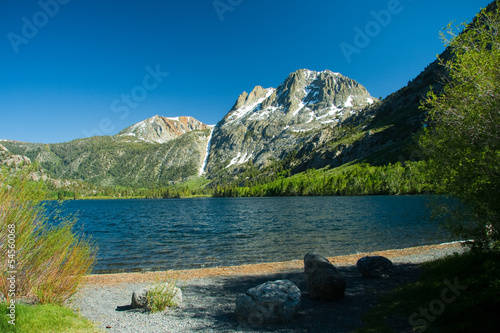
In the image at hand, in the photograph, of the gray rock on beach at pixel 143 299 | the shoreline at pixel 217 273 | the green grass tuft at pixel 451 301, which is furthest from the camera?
the shoreline at pixel 217 273

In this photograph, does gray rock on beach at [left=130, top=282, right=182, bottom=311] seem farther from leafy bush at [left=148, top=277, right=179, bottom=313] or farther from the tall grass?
the tall grass

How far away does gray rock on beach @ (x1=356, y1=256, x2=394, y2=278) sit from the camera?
19.0 m

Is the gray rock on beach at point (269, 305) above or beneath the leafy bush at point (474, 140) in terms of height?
beneath

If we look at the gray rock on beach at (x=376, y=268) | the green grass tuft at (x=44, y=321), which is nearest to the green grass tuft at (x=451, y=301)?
the gray rock on beach at (x=376, y=268)

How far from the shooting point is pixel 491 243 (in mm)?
13266

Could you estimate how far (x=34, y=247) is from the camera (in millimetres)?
12297

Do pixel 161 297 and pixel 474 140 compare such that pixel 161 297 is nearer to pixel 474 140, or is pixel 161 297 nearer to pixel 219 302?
pixel 219 302

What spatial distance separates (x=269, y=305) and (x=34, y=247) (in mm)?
10921

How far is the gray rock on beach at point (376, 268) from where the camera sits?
62.4ft

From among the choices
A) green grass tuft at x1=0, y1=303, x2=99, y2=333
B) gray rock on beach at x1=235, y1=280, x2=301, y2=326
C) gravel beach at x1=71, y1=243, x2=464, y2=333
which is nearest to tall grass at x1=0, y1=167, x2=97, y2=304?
green grass tuft at x1=0, y1=303, x2=99, y2=333

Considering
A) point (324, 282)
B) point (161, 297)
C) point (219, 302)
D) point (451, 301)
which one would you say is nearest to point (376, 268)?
point (324, 282)

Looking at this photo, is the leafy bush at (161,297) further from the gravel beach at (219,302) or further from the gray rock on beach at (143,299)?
the gravel beach at (219,302)

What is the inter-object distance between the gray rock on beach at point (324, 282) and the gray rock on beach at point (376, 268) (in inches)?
210

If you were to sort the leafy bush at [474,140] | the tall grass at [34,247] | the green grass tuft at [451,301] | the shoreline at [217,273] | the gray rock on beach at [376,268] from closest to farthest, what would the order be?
the green grass tuft at [451,301]
the tall grass at [34,247]
the leafy bush at [474,140]
the gray rock on beach at [376,268]
the shoreline at [217,273]
